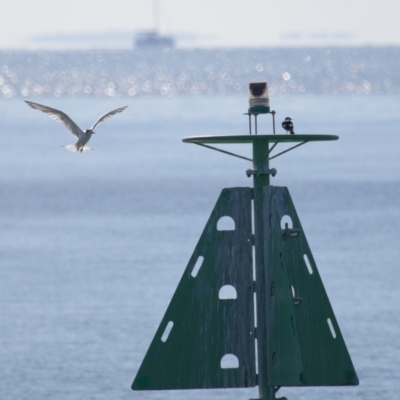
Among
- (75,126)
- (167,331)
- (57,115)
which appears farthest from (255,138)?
(75,126)

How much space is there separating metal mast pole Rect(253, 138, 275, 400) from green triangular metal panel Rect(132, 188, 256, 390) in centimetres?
5

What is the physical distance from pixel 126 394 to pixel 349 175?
47380 mm

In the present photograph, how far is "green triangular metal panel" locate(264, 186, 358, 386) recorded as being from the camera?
8.27 metres

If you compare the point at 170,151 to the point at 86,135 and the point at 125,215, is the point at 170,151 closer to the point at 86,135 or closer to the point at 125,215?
the point at 125,215

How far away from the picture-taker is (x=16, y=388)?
82.9ft

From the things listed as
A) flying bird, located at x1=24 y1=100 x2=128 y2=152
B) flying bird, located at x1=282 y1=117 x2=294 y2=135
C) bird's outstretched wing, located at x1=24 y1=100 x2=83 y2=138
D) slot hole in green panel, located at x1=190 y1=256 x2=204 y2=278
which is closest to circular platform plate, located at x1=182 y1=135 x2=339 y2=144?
flying bird, located at x1=282 y1=117 x2=294 y2=135

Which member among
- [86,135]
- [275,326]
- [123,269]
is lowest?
[275,326]

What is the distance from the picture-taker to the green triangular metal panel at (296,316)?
8.27 m

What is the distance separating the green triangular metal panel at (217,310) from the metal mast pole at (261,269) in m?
0.05

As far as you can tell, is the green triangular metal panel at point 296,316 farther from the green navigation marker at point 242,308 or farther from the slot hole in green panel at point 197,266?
the slot hole in green panel at point 197,266

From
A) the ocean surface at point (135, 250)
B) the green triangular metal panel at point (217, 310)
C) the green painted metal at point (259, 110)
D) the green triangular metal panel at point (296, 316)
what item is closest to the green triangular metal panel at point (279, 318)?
the green triangular metal panel at point (296, 316)

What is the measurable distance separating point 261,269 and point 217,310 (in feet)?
1.12

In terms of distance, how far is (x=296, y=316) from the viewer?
8.34 metres

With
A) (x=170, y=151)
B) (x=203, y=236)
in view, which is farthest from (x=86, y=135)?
(x=170, y=151)
